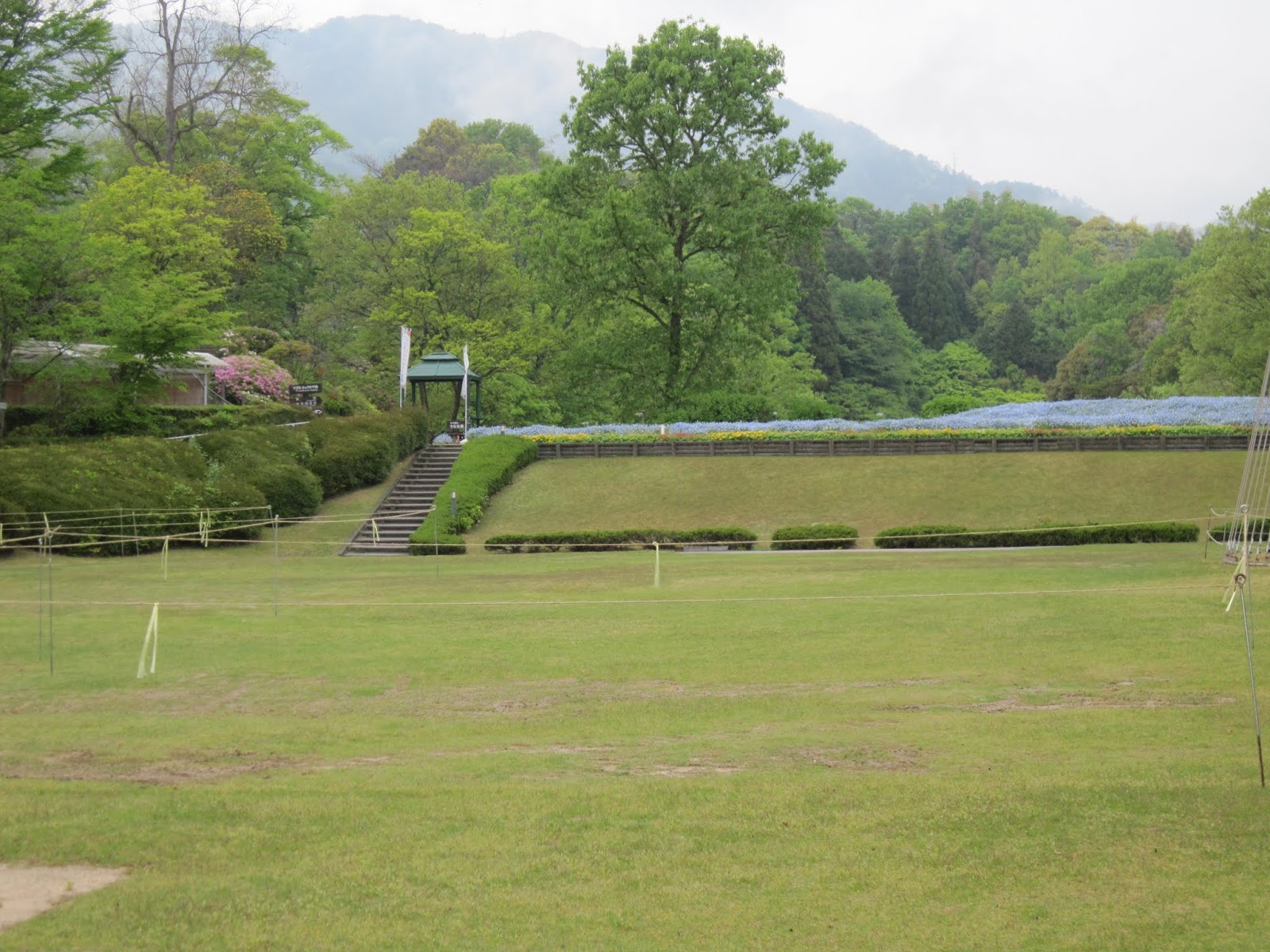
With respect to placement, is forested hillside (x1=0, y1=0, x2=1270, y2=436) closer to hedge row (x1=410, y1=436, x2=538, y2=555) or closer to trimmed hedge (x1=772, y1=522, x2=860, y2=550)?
hedge row (x1=410, y1=436, x2=538, y2=555)

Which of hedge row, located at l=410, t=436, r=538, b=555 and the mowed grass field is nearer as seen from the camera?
the mowed grass field

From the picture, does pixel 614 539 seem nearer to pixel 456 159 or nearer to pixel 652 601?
pixel 652 601

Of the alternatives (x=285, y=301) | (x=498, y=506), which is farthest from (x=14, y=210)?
(x=285, y=301)

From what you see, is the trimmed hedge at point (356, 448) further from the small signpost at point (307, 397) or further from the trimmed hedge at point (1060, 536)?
the trimmed hedge at point (1060, 536)

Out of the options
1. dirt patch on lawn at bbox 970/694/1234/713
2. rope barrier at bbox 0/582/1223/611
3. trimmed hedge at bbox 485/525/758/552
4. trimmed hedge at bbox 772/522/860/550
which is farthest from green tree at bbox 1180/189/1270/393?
dirt patch on lawn at bbox 970/694/1234/713

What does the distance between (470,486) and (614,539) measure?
6.10 m

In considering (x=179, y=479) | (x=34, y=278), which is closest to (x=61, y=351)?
(x=34, y=278)

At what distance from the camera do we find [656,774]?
10680 mm

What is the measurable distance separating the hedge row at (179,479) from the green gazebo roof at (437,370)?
445cm

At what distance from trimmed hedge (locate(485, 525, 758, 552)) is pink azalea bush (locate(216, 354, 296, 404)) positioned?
1856 cm

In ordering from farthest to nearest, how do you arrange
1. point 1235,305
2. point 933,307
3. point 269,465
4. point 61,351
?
point 933,307
point 1235,305
point 61,351
point 269,465

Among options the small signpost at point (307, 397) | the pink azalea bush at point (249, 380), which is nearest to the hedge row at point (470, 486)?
the small signpost at point (307, 397)

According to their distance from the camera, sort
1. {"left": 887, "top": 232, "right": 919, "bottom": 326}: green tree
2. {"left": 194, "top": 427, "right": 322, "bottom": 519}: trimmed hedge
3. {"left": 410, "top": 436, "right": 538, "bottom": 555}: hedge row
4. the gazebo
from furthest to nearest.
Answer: {"left": 887, "top": 232, "right": 919, "bottom": 326}: green tree → the gazebo → {"left": 194, "top": 427, "right": 322, "bottom": 519}: trimmed hedge → {"left": 410, "top": 436, "right": 538, "bottom": 555}: hedge row

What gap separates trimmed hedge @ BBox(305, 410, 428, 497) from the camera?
120 feet
